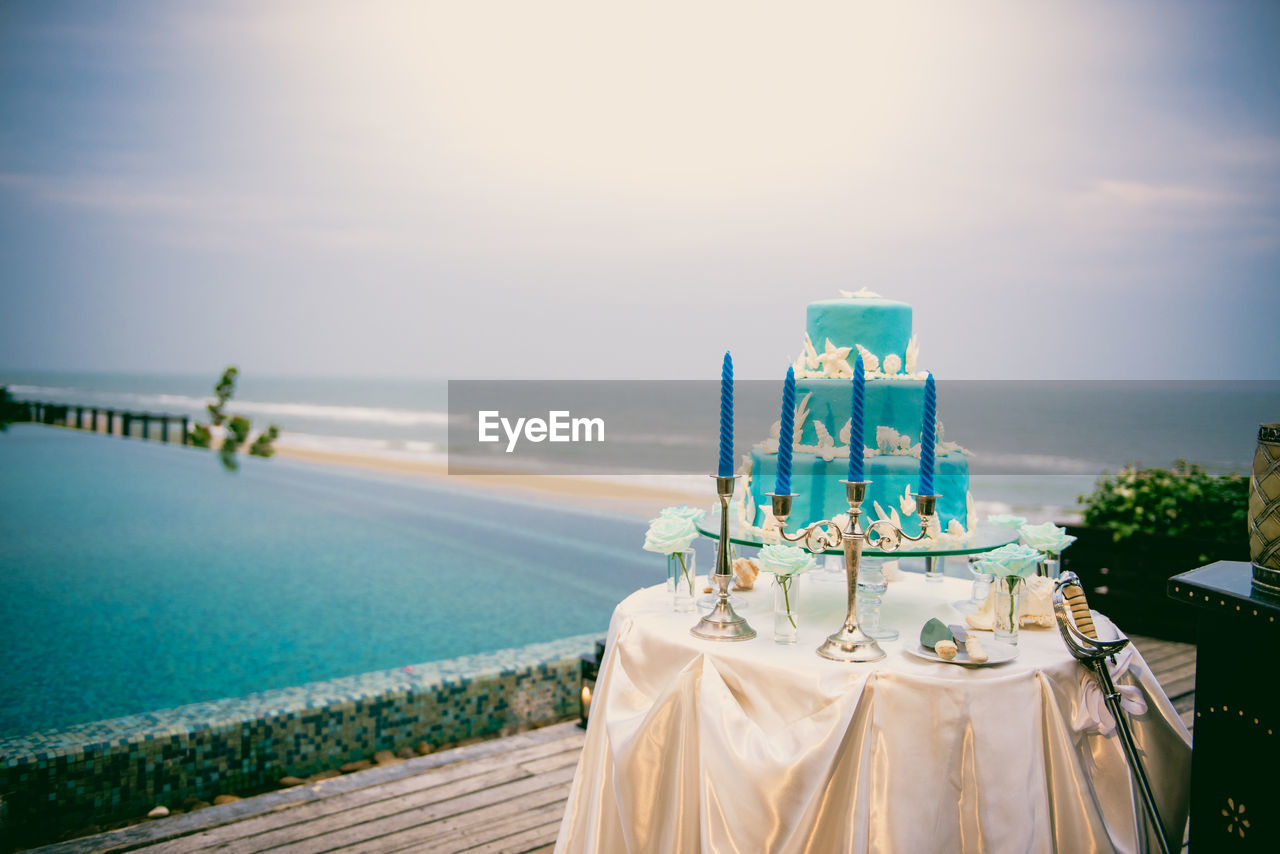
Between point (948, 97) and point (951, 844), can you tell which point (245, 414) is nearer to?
point (948, 97)

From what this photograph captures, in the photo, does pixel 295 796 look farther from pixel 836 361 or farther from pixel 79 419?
pixel 79 419

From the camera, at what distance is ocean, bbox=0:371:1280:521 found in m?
16.9

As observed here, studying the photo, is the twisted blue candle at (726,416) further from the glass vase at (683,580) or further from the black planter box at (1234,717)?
the black planter box at (1234,717)

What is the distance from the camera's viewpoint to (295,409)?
30.2 metres

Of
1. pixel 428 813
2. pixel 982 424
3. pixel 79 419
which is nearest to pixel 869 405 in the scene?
pixel 428 813

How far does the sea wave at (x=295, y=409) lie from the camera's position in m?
27.2

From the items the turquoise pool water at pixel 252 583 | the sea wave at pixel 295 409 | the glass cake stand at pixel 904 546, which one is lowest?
the turquoise pool water at pixel 252 583

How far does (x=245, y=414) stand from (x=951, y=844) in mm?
29412

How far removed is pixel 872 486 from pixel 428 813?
179 centimetres

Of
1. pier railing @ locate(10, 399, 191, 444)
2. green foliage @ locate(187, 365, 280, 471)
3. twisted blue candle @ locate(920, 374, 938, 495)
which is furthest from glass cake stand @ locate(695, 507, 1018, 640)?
pier railing @ locate(10, 399, 191, 444)

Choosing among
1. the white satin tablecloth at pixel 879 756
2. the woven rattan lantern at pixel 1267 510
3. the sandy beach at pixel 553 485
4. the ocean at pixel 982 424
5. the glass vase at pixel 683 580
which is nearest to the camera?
the woven rattan lantern at pixel 1267 510

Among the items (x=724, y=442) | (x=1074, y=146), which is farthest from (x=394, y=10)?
(x=724, y=442)

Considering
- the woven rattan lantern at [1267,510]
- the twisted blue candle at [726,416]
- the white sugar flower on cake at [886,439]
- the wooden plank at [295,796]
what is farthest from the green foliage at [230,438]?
the woven rattan lantern at [1267,510]

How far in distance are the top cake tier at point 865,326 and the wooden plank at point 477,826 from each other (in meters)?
1.72
